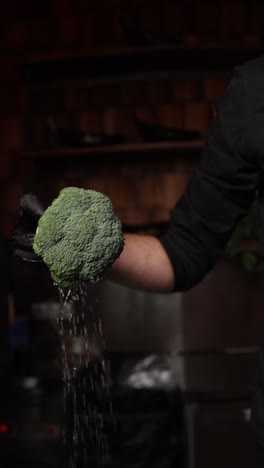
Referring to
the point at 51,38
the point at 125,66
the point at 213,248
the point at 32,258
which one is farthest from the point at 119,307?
the point at 32,258

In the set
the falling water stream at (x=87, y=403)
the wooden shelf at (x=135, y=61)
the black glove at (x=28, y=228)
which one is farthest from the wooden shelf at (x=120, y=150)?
the black glove at (x=28, y=228)

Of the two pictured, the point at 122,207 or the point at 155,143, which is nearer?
the point at 155,143

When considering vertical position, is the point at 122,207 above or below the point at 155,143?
below

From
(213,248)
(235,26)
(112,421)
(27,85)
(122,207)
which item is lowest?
(112,421)

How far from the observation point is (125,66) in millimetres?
3107

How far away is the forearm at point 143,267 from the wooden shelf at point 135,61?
5.96 ft

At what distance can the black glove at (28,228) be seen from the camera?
3.29 ft

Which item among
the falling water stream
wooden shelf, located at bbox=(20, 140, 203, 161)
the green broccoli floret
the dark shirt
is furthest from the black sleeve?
wooden shelf, located at bbox=(20, 140, 203, 161)

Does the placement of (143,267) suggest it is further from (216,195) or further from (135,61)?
(135,61)

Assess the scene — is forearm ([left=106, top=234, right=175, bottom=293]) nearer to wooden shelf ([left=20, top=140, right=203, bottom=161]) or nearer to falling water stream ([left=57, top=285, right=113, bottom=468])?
falling water stream ([left=57, top=285, right=113, bottom=468])

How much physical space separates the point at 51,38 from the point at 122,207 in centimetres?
82

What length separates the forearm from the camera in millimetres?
1114

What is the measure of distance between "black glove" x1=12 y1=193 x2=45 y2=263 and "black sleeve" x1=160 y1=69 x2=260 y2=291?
27 centimetres

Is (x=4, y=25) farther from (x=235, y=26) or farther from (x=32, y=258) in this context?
(x=32, y=258)
